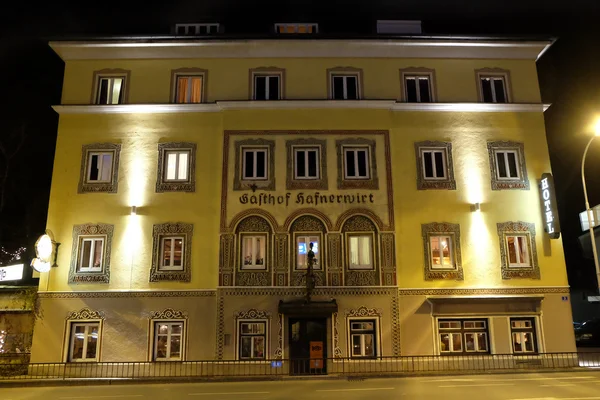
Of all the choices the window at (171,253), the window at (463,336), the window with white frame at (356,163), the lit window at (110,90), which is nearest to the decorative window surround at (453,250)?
the window at (463,336)

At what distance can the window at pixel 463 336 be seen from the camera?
22.4 metres

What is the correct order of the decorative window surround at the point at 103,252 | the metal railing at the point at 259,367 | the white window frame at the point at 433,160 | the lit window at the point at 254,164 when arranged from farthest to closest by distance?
the white window frame at the point at 433,160, the lit window at the point at 254,164, the decorative window surround at the point at 103,252, the metal railing at the point at 259,367

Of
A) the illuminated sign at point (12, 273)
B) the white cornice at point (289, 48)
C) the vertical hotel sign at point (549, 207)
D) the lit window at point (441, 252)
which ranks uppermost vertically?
the white cornice at point (289, 48)

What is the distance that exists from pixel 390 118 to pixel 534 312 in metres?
11.6

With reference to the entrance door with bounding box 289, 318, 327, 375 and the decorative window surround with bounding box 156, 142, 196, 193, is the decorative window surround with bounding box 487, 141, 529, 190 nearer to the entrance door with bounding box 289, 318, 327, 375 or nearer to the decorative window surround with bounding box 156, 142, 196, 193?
the entrance door with bounding box 289, 318, 327, 375

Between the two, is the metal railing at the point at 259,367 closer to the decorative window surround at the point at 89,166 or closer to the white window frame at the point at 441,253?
the white window frame at the point at 441,253

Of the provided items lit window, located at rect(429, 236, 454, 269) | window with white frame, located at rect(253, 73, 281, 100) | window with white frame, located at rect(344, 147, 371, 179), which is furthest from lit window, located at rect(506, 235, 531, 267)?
window with white frame, located at rect(253, 73, 281, 100)

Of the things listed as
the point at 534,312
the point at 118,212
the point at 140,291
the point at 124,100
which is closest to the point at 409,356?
the point at 534,312

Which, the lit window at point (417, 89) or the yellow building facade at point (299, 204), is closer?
the yellow building facade at point (299, 204)

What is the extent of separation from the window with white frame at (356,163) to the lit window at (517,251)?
7.70 m

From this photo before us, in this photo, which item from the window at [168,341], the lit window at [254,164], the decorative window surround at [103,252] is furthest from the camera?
the lit window at [254,164]

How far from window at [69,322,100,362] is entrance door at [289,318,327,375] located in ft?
29.6

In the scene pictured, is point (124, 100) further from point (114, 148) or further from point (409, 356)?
point (409, 356)

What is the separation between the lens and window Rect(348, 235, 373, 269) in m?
23.0
